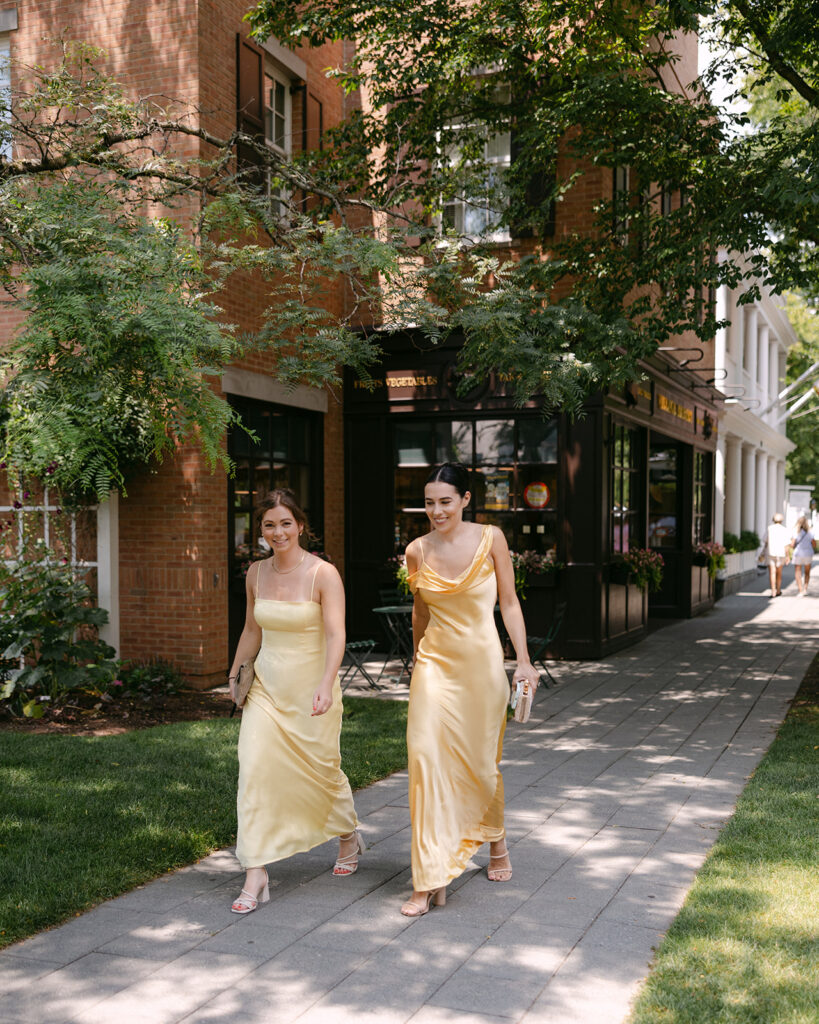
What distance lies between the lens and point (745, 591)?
23656 millimetres

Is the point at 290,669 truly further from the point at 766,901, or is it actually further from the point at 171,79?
the point at 171,79

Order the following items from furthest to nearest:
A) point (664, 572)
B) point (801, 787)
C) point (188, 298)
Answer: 1. point (664, 572)
2. point (801, 787)
3. point (188, 298)

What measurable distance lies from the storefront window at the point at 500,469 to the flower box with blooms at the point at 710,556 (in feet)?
21.4

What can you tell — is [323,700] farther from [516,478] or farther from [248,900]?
[516,478]

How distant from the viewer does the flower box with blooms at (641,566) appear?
1305cm

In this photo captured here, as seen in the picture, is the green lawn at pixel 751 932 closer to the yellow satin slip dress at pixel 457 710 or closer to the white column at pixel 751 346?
the yellow satin slip dress at pixel 457 710

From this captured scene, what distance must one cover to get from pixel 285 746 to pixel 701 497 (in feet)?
52.3

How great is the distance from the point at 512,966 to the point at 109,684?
20.9 feet

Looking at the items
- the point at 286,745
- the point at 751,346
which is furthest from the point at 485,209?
the point at 751,346

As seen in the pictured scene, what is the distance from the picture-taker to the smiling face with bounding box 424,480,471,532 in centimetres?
462

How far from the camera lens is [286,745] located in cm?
460

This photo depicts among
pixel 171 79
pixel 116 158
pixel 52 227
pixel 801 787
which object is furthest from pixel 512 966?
pixel 171 79

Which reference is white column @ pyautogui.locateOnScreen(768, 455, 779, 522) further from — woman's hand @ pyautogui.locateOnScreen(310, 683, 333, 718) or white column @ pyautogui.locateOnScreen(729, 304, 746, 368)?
woman's hand @ pyautogui.locateOnScreen(310, 683, 333, 718)

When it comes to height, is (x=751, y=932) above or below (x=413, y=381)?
below
